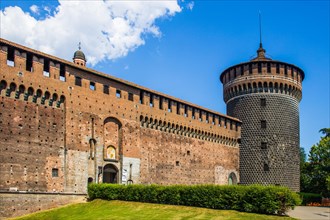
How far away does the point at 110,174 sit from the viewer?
30875mm

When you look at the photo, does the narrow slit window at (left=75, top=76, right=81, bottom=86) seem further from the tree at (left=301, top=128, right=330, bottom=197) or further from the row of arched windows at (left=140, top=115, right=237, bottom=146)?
the tree at (left=301, top=128, right=330, bottom=197)

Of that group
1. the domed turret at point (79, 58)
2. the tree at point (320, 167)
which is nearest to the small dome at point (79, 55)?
the domed turret at point (79, 58)

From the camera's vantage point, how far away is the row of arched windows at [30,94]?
24.2m

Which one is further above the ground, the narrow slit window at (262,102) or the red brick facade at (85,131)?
the narrow slit window at (262,102)

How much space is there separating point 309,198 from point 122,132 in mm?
22244

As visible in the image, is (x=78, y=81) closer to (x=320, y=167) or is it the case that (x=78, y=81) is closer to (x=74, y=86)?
(x=74, y=86)

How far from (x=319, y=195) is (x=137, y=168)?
21.8m

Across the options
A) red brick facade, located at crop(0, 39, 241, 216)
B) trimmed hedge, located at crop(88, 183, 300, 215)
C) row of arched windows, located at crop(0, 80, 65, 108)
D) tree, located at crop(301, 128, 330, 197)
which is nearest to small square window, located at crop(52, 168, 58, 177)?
red brick facade, located at crop(0, 39, 241, 216)

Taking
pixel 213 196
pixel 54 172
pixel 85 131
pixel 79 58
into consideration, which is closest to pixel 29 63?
pixel 85 131

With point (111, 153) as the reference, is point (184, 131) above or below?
above

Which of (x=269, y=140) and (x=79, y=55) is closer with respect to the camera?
(x=269, y=140)

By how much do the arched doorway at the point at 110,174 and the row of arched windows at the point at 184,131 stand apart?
15.6 feet

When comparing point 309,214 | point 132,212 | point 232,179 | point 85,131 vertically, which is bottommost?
point 309,214

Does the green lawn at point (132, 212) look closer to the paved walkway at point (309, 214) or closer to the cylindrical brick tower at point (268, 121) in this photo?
the paved walkway at point (309, 214)
